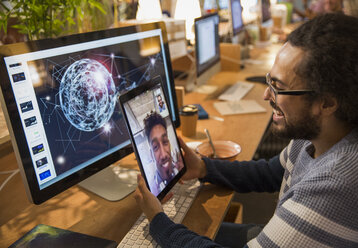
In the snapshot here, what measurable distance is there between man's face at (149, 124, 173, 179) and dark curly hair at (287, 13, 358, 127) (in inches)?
16.0

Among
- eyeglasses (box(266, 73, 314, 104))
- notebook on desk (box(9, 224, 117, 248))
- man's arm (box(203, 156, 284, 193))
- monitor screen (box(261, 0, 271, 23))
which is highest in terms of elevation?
monitor screen (box(261, 0, 271, 23))

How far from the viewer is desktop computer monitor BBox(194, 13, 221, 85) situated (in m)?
1.94

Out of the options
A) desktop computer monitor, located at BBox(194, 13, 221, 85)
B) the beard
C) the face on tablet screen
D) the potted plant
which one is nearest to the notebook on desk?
the face on tablet screen

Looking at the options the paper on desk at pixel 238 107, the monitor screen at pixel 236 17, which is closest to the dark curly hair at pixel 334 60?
the paper on desk at pixel 238 107

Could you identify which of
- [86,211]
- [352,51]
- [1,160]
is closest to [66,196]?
[86,211]

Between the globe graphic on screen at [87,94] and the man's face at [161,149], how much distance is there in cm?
18

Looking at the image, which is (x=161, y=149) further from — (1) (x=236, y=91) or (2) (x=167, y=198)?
(1) (x=236, y=91)

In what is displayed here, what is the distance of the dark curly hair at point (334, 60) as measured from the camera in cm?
73

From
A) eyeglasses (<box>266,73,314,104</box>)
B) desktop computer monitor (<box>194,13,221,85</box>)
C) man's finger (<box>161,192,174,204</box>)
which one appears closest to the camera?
eyeglasses (<box>266,73,314,104</box>)

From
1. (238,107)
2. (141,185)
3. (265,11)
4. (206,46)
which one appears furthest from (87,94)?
(265,11)

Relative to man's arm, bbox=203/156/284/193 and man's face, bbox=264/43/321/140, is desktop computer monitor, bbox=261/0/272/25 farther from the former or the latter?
man's face, bbox=264/43/321/140

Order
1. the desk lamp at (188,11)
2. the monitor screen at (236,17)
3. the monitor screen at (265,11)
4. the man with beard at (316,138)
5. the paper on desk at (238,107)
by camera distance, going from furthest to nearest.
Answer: the monitor screen at (265,11), the monitor screen at (236,17), the desk lamp at (188,11), the paper on desk at (238,107), the man with beard at (316,138)

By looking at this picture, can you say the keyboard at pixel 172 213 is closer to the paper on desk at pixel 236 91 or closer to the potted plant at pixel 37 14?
the potted plant at pixel 37 14

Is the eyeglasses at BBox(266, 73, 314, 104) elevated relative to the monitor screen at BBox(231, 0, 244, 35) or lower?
lower
